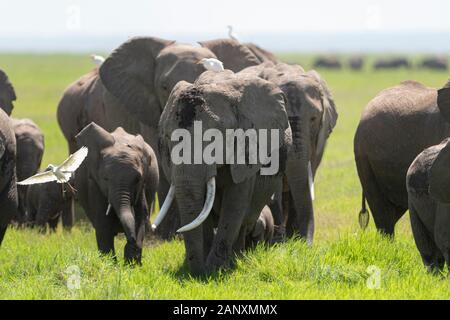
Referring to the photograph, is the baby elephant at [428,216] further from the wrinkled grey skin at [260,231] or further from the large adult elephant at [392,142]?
the large adult elephant at [392,142]

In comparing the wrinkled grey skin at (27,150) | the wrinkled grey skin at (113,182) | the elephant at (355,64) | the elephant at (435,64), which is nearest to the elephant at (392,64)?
the elephant at (355,64)

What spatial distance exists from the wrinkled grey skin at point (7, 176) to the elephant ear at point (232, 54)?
5.17 m

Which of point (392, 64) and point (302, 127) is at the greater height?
point (302, 127)

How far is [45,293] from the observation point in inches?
312

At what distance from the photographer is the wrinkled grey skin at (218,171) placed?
9016mm

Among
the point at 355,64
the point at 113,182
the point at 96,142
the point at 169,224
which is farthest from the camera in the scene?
the point at 355,64

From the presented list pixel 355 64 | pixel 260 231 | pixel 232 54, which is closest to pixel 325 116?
pixel 260 231

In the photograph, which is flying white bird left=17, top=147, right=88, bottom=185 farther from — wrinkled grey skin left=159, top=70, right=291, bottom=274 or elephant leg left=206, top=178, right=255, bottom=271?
elephant leg left=206, top=178, right=255, bottom=271

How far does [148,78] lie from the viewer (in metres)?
13.9

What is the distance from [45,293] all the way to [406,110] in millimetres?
5639

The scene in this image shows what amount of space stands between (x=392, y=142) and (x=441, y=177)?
396 centimetres

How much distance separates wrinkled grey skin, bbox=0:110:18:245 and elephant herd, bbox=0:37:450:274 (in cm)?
1

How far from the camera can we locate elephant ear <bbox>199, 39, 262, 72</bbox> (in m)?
15.1

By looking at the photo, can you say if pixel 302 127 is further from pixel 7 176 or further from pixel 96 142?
pixel 7 176
